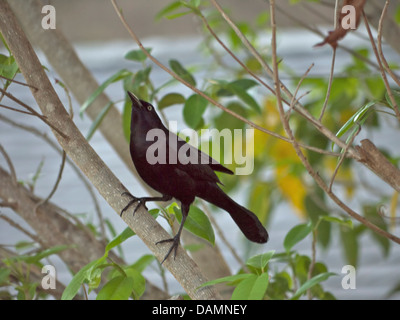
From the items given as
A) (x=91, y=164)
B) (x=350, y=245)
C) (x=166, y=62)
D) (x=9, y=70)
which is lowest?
(x=91, y=164)

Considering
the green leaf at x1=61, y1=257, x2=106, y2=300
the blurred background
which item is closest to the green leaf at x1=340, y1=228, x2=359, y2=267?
the blurred background

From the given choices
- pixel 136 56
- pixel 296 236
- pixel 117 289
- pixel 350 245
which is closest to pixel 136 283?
pixel 117 289

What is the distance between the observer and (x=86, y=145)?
476 millimetres

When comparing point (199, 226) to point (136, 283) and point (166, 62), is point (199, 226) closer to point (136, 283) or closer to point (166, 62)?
point (136, 283)

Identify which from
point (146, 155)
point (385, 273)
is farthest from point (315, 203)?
point (385, 273)

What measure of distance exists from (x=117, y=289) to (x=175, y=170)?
125 mm

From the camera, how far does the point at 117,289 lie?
0.49 metres

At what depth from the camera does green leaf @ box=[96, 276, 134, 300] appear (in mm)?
479

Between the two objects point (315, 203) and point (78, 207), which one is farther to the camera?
point (78, 207)

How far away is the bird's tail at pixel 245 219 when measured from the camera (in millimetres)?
451
